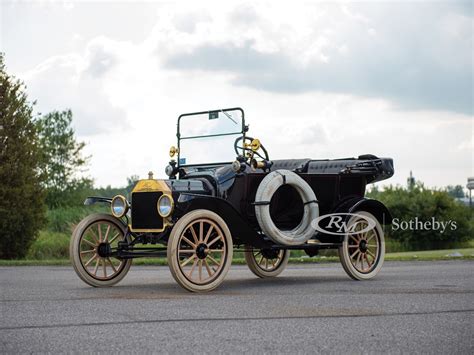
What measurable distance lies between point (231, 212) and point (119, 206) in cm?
151

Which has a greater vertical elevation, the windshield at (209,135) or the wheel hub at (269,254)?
the windshield at (209,135)

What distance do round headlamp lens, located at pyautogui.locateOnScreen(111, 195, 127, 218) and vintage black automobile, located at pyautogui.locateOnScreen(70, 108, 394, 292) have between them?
0.01m

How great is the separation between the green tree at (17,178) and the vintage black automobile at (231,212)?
34.4 ft

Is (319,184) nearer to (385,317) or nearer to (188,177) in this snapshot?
(188,177)

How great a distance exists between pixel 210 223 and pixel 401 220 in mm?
25332

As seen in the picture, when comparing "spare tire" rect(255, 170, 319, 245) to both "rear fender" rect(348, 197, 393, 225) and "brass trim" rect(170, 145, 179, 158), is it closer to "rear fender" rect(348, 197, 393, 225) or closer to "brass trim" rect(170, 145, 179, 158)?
"rear fender" rect(348, 197, 393, 225)

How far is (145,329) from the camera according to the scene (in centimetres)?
670

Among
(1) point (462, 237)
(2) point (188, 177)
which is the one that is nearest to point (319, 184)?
(2) point (188, 177)

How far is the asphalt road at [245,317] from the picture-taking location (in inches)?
237

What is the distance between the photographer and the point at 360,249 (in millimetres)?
12141

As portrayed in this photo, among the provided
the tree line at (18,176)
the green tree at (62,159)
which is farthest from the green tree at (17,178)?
the green tree at (62,159)

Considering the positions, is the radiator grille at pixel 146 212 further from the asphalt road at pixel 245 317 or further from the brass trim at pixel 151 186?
the asphalt road at pixel 245 317

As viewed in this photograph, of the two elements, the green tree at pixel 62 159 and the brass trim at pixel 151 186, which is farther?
the green tree at pixel 62 159

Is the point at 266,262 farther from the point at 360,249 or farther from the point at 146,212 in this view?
the point at 146,212
